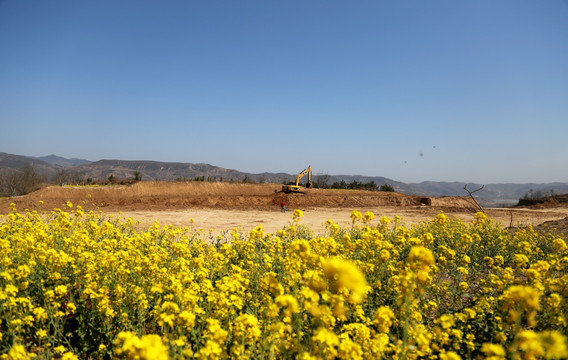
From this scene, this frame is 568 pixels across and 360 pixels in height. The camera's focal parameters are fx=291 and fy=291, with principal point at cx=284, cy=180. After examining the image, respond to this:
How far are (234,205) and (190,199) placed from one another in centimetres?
Answer: 419

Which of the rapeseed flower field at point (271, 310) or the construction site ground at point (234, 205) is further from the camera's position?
the construction site ground at point (234, 205)

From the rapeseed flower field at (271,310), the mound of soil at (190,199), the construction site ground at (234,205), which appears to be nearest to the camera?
the rapeseed flower field at (271,310)

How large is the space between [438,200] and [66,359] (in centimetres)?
3550

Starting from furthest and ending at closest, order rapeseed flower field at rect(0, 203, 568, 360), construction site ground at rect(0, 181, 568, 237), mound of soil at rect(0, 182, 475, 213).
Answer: mound of soil at rect(0, 182, 475, 213) < construction site ground at rect(0, 181, 568, 237) < rapeseed flower field at rect(0, 203, 568, 360)

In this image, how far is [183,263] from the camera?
14.0ft

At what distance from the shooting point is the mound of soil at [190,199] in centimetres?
2373

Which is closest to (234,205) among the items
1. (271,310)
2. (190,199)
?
(190,199)

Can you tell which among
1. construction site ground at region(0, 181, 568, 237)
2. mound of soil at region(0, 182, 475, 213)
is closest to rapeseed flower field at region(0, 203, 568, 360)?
construction site ground at region(0, 181, 568, 237)

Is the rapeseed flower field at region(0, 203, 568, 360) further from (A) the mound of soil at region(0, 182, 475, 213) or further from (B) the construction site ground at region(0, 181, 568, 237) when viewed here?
(A) the mound of soil at region(0, 182, 475, 213)

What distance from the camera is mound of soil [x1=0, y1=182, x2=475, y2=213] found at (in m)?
23.7

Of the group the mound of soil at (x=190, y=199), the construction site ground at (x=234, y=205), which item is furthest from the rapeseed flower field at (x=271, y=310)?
the mound of soil at (x=190, y=199)

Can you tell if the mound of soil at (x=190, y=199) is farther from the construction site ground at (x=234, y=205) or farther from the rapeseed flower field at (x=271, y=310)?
the rapeseed flower field at (x=271, y=310)

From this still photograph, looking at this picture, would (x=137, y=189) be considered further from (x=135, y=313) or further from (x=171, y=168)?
(x=171, y=168)

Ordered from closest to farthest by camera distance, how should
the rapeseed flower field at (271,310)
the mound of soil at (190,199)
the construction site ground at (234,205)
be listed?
the rapeseed flower field at (271,310), the construction site ground at (234,205), the mound of soil at (190,199)
